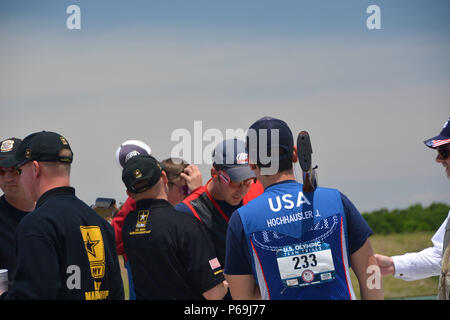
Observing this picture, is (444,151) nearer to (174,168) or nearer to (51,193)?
(51,193)

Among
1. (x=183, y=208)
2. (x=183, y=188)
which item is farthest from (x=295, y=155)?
(x=183, y=188)

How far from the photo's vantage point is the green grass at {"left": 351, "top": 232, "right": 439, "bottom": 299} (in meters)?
10.8

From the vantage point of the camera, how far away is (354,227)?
8.78 ft

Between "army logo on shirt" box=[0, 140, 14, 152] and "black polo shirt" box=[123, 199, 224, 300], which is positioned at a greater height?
"army logo on shirt" box=[0, 140, 14, 152]

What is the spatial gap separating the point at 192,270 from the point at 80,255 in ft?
2.83

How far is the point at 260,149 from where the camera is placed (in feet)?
9.11

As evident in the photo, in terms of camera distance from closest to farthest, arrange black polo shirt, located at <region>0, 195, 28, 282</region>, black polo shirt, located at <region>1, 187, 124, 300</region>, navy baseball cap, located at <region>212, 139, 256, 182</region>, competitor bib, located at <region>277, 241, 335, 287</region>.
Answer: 1. black polo shirt, located at <region>1, 187, 124, 300</region>
2. competitor bib, located at <region>277, 241, 335, 287</region>
3. black polo shirt, located at <region>0, 195, 28, 282</region>
4. navy baseball cap, located at <region>212, 139, 256, 182</region>

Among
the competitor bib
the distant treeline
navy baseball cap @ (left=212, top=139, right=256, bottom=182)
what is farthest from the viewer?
the distant treeline

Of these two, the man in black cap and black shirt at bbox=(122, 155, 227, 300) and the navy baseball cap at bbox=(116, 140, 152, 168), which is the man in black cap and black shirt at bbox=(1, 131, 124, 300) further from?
the navy baseball cap at bbox=(116, 140, 152, 168)

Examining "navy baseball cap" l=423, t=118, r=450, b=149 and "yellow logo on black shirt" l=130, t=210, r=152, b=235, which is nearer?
"navy baseball cap" l=423, t=118, r=450, b=149

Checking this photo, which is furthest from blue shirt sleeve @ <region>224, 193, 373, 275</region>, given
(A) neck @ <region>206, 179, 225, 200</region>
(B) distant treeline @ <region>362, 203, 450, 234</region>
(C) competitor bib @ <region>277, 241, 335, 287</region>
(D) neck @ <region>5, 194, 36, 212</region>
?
(B) distant treeline @ <region>362, 203, 450, 234</region>

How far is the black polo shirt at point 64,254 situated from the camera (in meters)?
2.50
